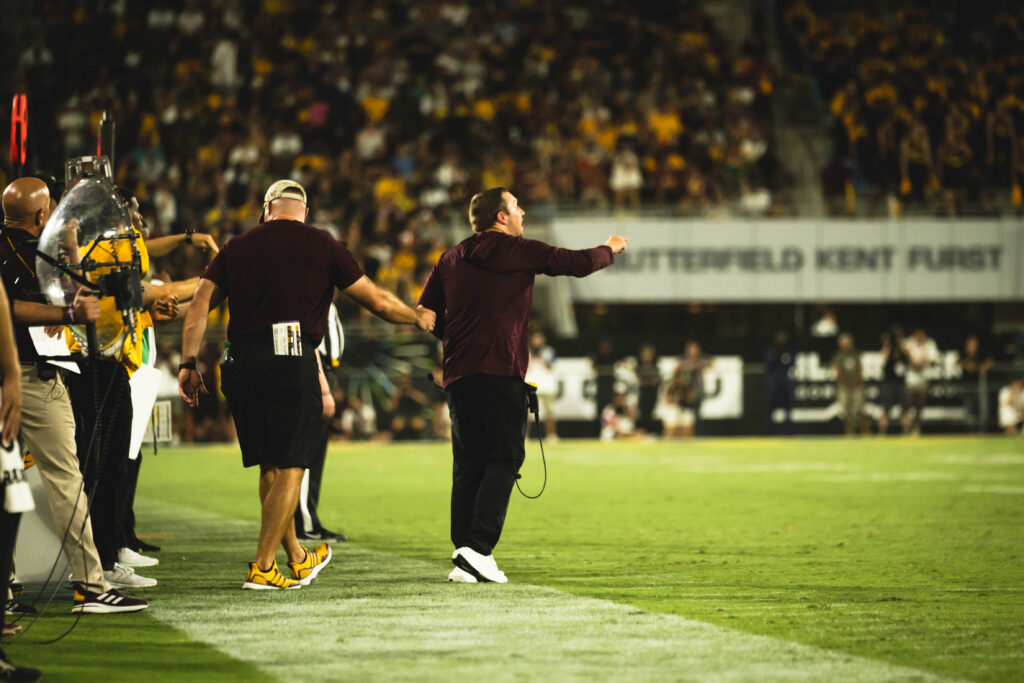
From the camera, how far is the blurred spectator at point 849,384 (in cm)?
2644

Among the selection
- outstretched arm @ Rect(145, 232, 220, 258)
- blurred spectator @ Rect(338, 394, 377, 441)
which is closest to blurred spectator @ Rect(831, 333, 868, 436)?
blurred spectator @ Rect(338, 394, 377, 441)

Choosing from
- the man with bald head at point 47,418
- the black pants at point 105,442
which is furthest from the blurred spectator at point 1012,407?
the man with bald head at point 47,418

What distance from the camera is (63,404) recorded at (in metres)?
6.80

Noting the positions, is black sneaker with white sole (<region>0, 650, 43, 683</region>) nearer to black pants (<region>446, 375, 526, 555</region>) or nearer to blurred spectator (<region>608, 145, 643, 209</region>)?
black pants (<region>446, 375, 526, 555</region>)

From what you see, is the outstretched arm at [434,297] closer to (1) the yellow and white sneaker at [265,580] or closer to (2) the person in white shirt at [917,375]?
(1) the yellow and white sneaker at [265,580]

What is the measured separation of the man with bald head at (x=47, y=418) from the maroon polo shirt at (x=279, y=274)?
1.03 m

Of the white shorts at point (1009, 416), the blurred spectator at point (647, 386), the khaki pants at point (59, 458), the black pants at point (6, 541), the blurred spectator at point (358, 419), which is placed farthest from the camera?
the white shorts at point (1009, 416)

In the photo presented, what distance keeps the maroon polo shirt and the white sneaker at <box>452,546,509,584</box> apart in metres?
1.45

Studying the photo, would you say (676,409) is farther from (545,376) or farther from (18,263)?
(18,263)

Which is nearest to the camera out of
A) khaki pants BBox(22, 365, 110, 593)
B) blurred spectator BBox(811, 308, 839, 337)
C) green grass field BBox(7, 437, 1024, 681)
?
green grass field BBox(7, 437, 1024, 681)

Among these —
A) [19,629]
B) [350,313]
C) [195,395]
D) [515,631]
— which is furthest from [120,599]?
[350,313]

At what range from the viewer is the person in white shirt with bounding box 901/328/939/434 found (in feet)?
87.7

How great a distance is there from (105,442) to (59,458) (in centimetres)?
120

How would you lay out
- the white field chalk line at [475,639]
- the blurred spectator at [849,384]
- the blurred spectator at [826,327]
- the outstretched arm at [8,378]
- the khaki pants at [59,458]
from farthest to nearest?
the blurred spectator at [826,327] → the blurred spectator at [849,384] → the khaki pants at [59,458] → the white field chalk line at [475,639] → the outstretched arm at [8,378]
